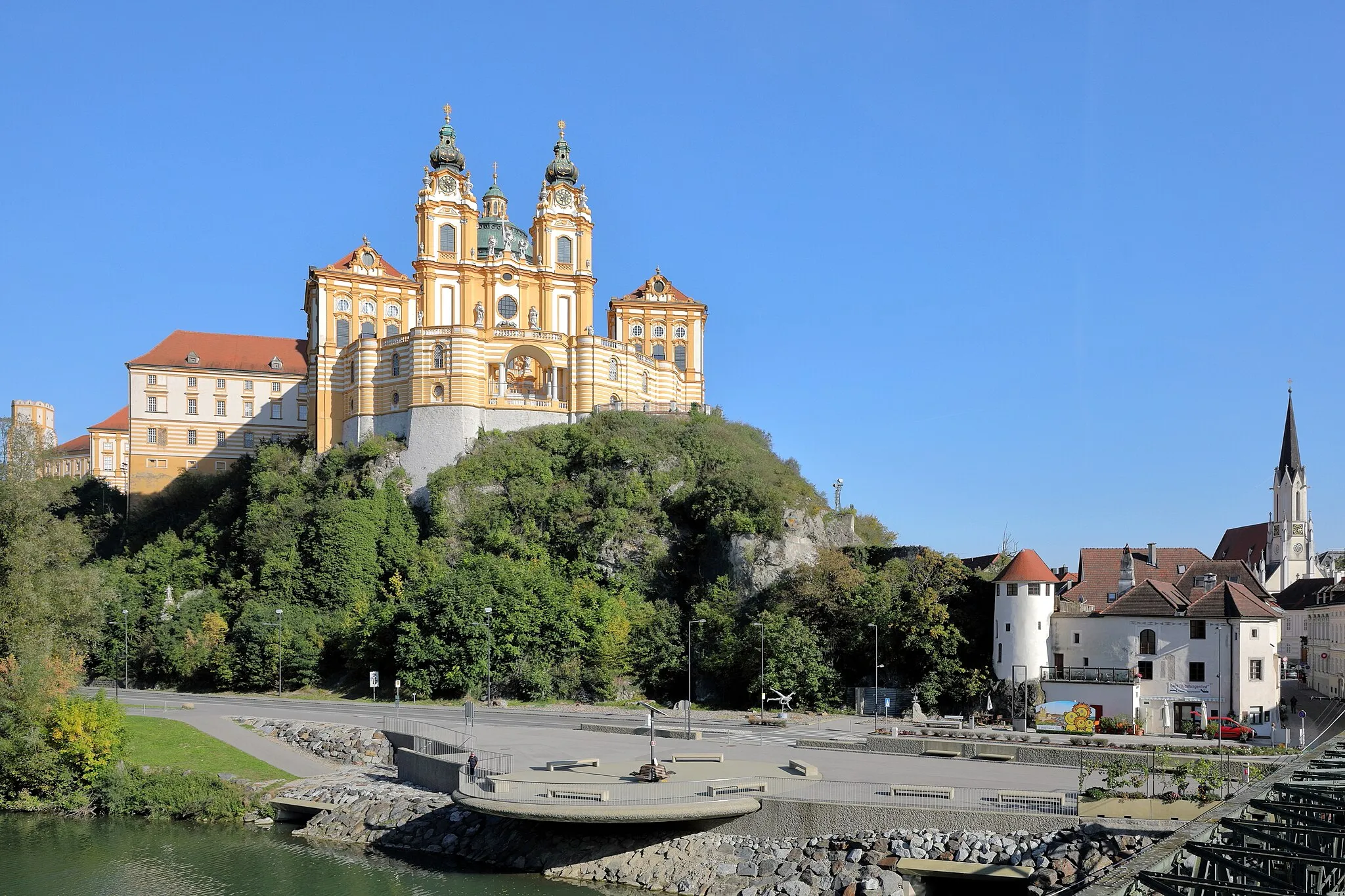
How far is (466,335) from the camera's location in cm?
7025

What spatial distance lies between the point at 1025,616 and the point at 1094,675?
3.62m

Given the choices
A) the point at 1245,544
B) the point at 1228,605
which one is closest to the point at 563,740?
the point at 1228,605

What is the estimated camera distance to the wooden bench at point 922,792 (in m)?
27.9

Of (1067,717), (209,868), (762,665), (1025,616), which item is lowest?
(209,868)

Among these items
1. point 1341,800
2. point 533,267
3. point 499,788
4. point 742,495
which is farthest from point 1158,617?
point 533,267

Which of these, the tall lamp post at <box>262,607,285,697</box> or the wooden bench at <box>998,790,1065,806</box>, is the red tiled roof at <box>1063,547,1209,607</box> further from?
the tall lamp post at <box>262,607,285,697</box>

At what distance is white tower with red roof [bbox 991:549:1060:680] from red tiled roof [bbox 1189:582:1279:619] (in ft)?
18.7

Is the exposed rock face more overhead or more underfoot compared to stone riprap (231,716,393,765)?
more overhead

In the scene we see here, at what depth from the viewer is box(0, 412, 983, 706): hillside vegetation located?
2100 inches

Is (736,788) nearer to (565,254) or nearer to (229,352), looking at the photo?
(565,254)

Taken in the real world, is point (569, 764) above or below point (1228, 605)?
below

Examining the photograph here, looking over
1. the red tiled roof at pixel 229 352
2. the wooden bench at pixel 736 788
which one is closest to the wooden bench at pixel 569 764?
the wooden bench at pixel 736 788

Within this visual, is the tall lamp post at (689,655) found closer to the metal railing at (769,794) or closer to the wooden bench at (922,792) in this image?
the metal railing at (769,794)

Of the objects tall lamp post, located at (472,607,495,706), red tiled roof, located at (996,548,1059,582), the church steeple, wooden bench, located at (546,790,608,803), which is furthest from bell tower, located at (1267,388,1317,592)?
wooden bench, located at (546,790,608,803)
